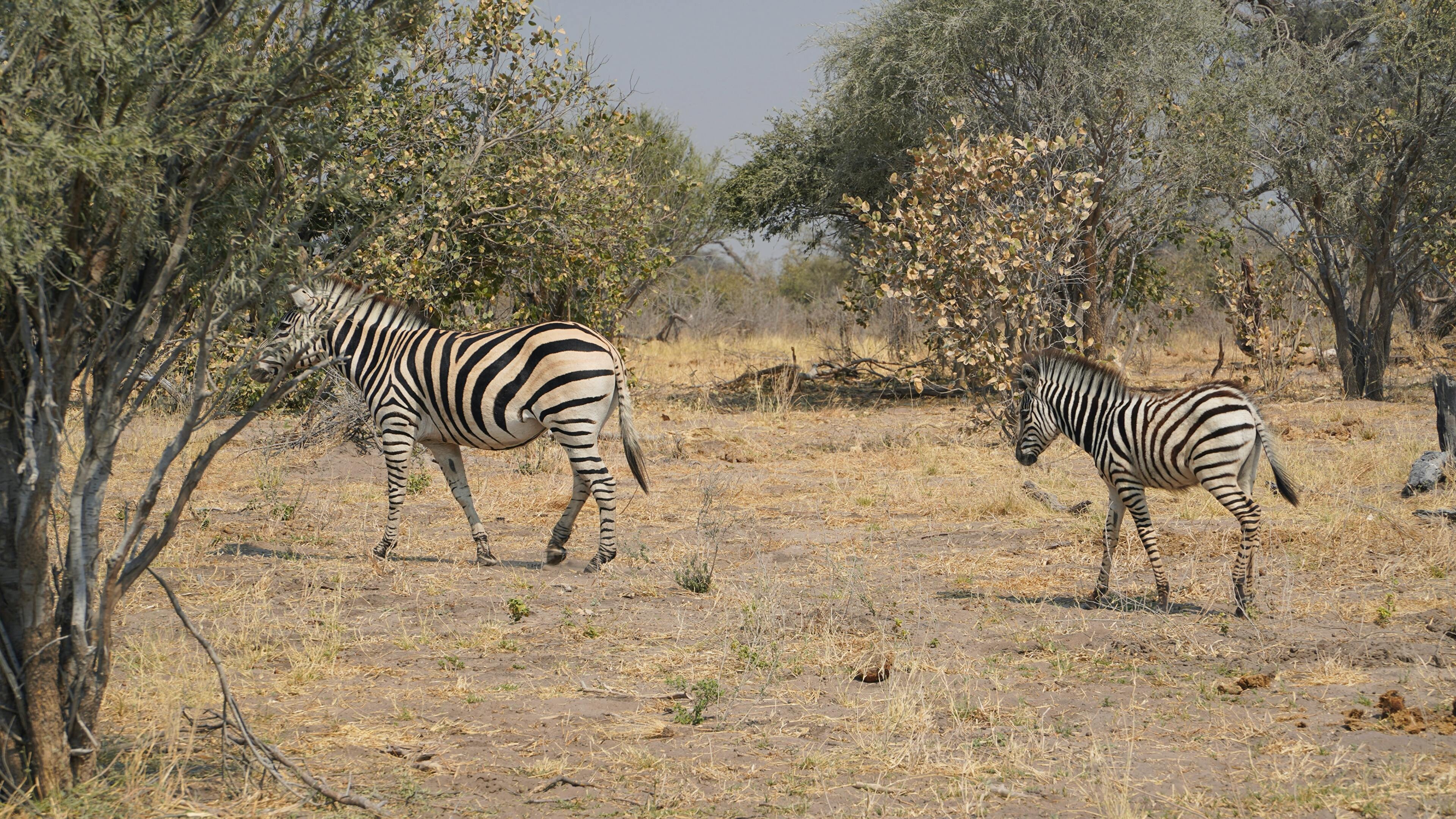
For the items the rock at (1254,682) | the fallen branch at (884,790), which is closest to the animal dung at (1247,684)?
the rock at (1254,682)

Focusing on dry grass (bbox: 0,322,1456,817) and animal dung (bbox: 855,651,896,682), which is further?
animal dung (bbox: 855,651,896,682)

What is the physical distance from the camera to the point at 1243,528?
6957 millimetres

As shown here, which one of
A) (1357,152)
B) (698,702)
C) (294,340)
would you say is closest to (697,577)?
(698,702)

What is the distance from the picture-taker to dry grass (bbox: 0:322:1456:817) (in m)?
4.41

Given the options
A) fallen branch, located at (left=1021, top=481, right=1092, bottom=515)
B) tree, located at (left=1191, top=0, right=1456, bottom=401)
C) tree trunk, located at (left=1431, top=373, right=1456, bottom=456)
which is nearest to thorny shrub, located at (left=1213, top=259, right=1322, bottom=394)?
tree, located at (left=1191, top=0, right=1456, bottom=401)

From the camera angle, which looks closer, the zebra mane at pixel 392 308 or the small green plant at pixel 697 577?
the small green plant at pixel 697 577

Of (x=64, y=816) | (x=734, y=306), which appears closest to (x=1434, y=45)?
(x=64, y=816)

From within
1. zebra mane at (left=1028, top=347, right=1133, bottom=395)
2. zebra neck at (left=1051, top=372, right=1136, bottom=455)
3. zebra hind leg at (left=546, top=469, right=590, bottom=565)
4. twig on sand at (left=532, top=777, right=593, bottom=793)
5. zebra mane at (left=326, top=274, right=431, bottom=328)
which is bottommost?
twig on sand at (left=532, top=777, right=593, bottom=793)

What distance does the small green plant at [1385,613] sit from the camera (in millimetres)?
6520

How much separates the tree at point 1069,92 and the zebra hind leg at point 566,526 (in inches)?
317

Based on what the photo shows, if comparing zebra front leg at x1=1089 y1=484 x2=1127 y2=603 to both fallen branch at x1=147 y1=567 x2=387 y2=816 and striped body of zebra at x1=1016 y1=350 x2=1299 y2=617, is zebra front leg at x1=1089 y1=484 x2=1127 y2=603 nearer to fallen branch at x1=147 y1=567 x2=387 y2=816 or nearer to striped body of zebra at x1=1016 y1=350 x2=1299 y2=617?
striped body of zebra at x1=1016 y1=350 x2=1299 y2=617

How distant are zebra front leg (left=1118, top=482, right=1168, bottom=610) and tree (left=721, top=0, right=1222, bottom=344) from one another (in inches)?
297

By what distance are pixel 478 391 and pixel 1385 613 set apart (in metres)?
5.76

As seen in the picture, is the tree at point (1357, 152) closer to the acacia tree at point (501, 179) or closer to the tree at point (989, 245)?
the tree at point (989, 245)
